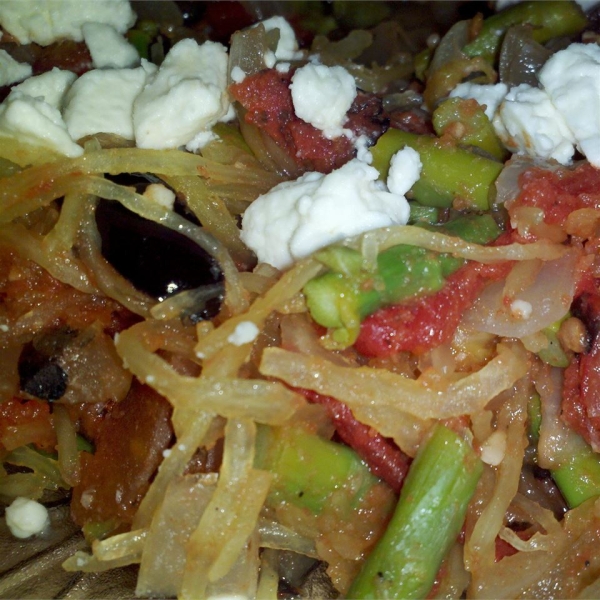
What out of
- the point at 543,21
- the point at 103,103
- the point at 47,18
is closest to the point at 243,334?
the point at 103,103

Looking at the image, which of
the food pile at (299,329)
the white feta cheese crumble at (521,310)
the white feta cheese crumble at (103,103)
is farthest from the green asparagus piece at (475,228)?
the white feta cheese crumble at (103,103)

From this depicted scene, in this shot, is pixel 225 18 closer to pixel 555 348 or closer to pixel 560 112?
pixel 560 112

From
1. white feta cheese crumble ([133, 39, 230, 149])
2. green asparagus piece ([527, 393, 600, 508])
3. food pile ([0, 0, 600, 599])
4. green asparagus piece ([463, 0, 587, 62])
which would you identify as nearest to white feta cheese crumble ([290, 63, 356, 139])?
food pile ([0, 0, 600, 599])

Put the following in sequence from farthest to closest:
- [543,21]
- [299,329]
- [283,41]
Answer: [543,21], [283,41], [299,329]

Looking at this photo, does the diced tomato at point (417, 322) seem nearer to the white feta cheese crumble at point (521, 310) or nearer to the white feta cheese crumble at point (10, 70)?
the white feta cheese crumble at point (521, 310)

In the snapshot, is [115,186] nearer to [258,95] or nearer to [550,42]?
[258,95]

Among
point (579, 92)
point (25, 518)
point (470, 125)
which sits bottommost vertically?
point (25, 518)
